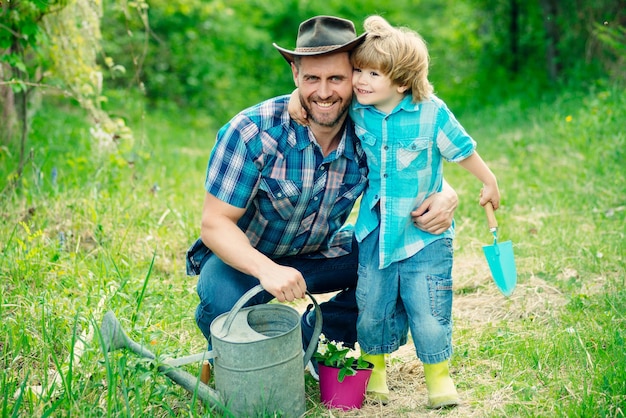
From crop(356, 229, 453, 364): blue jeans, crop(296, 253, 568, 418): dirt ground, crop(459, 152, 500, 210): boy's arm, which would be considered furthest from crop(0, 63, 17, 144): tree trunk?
crop(459, 152, 500, 210): boy's arm

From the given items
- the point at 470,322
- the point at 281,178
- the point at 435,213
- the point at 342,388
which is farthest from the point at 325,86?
the point at 470,322

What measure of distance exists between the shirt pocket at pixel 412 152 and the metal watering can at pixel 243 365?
741 millimetres

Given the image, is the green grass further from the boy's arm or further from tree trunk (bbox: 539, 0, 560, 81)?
tree trunk (bbox: 539, 0, 560, 81)

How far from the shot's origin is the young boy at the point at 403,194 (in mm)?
2729

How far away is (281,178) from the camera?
9.33 feet

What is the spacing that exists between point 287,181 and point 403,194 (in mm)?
460

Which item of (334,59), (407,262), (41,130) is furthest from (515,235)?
(41,130)

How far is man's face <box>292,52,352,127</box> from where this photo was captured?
275 cm

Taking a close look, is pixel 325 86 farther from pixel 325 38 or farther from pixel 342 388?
pixel 342 388

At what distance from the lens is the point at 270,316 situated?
2.72 metres

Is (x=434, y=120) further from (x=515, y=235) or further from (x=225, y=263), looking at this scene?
(x=515, y=235)

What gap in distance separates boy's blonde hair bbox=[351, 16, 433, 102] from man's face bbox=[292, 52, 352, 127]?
0.07m

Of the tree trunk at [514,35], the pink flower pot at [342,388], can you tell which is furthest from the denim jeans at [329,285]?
the tree trunk at [514,35]

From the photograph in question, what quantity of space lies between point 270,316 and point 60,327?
3.12 ft
